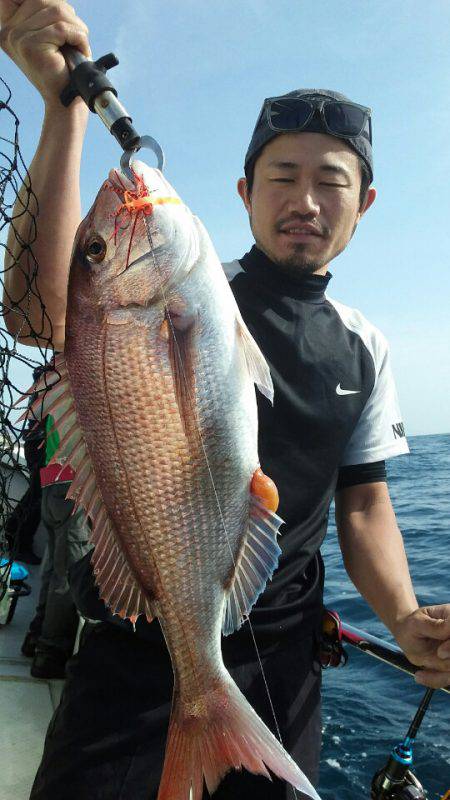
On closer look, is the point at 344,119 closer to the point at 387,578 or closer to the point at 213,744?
the point at 387,578

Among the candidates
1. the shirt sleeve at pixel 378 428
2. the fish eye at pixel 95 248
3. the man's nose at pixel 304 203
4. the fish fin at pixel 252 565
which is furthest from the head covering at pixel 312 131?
the fish fin at pixel 252 565

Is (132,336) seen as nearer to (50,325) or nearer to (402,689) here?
(50,325)

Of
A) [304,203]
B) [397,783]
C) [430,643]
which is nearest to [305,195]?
[304,203]

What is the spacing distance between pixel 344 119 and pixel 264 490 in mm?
1698

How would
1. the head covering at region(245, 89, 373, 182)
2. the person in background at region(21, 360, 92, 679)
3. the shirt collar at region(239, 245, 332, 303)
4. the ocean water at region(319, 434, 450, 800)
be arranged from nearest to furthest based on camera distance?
1. the head covering at region(245, 89, 373, 182)
2. the shirt collar at region(239, 245, 332, 303)
3. the person in background at region(21, 360, 92, 679)
4. the ocean water at region(319, 434, 450, 800)

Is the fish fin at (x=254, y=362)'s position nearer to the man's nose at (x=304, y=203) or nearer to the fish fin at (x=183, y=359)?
the fish fin at (x=183, y=359)

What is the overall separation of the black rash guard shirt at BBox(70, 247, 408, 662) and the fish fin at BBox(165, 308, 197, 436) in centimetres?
69

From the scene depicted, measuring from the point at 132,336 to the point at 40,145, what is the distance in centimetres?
69

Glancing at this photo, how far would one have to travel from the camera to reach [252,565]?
1.69 metres

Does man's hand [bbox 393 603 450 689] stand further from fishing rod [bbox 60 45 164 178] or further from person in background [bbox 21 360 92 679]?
person in background [bbox 21 360 92 679]

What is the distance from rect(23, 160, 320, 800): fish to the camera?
1582 millimetres

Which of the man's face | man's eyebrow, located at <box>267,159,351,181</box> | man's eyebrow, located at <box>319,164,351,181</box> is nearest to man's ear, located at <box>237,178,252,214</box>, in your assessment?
the man's face

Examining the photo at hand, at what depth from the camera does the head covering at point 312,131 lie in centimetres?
241

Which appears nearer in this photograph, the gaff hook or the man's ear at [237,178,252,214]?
the gaff hook
